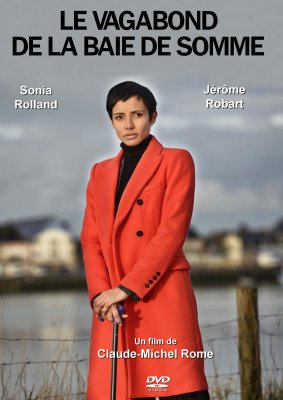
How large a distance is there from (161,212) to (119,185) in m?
0.20

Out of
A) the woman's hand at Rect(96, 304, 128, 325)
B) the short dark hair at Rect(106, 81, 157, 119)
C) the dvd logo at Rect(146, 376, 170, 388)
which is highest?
the short dark hair at Rect(106, 81, 157, 119)

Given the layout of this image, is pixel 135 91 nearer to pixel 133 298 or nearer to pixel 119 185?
pixel 119 185

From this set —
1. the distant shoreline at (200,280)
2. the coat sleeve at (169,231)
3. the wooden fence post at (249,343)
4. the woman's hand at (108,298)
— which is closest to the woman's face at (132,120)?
the coat sleeve at (169,231)

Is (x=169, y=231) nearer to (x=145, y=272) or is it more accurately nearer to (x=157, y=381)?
(x=145, y=272)

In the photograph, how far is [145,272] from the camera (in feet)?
12.0

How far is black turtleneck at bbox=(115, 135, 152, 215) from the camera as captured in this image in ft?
12.5

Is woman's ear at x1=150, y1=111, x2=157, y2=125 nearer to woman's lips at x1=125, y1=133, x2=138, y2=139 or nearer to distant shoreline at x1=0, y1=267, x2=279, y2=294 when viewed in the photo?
woman's lips at x1=125, y1=133, x2=138, y2=139

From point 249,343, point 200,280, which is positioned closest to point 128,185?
point 249,343

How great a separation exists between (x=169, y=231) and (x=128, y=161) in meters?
0.34

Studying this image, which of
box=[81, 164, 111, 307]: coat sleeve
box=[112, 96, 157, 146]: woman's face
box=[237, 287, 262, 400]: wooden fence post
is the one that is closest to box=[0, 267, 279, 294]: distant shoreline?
box=[237, 287, 262, 400]: wooden fence post

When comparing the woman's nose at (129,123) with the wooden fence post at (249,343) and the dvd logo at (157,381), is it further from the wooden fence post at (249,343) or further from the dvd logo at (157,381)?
the wooden fence post at (249,343)

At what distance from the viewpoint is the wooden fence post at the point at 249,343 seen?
5.63 metres

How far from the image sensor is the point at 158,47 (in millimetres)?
4699

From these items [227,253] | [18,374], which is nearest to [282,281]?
[227,253]
